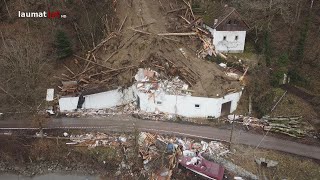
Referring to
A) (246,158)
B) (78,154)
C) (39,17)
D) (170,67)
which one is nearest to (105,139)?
(78,154)

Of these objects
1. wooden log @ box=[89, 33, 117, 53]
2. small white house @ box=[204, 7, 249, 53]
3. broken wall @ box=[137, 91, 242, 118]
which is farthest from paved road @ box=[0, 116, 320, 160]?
small white house @ box=[204, 7, 249, 53]

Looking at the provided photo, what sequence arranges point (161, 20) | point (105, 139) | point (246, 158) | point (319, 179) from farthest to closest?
point (161, 20)
point (105, 139)
point (246, 158)
point (319, 179)

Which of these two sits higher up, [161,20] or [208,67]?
[161,20]

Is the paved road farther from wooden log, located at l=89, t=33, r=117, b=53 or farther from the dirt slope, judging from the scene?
wooden log, located at l=89, t=33, r=117, b=53

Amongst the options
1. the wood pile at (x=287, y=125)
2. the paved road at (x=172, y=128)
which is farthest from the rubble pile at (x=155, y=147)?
the wood pile at (x=287, y=125)

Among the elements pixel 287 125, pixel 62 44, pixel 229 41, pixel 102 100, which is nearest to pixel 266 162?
pixel 287 125

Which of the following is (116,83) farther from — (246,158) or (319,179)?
(319,179)

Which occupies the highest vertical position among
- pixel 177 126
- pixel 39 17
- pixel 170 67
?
pixel 39 17
